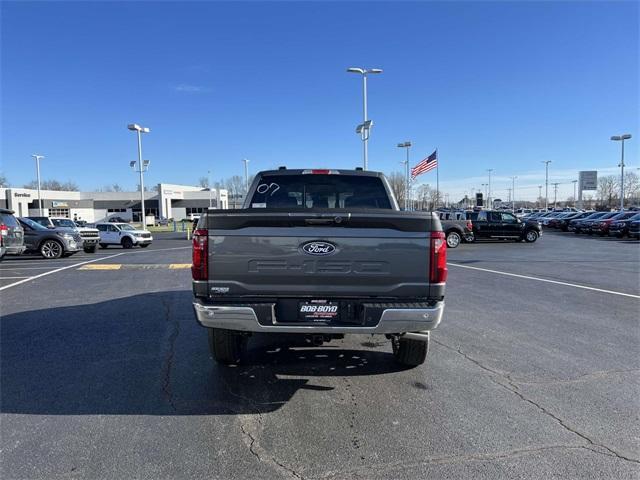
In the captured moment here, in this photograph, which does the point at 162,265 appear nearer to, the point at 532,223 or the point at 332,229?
the point at 332,229

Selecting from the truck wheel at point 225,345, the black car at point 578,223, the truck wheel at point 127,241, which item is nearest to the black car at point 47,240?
the truck wheel at point 127,241

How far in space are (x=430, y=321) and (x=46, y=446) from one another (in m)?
3.02

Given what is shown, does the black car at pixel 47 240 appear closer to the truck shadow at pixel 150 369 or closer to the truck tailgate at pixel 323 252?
the truck shadow at pixel 150 369

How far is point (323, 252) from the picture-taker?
3660mm

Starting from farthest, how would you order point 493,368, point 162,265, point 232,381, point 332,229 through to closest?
point 162,265, point 493,368, point 232,381, point 332,229

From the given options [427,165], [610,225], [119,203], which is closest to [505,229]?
[427,165]

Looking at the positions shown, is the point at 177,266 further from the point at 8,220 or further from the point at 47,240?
the point at 47,240

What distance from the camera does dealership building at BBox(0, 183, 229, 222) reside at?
81.6 metres

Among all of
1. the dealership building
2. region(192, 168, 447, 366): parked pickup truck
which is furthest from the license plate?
the dealership building

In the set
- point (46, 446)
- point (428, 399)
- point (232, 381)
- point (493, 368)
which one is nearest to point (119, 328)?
point (232, 381)

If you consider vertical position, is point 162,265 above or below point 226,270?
below

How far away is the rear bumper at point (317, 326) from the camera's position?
3627 mm

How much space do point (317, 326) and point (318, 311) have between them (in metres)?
0.12

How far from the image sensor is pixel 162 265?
14.8m
